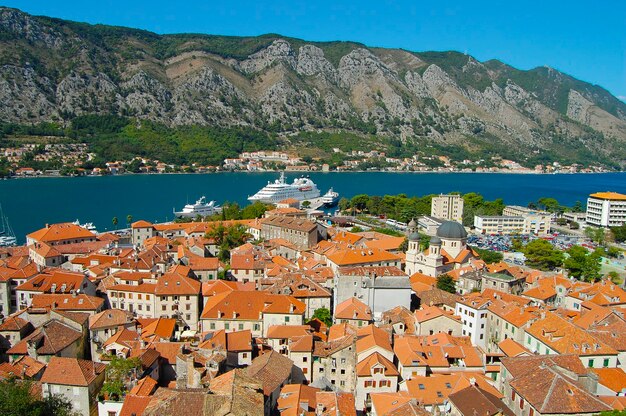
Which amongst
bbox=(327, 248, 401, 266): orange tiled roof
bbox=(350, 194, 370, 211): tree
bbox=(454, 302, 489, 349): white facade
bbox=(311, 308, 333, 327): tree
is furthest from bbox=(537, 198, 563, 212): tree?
bbox=(311, 308, 333, 327): tree

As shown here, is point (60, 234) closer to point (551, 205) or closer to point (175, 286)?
point (175, 286)

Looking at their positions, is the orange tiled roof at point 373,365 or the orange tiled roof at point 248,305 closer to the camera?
the orange tiled roof at point 373,365

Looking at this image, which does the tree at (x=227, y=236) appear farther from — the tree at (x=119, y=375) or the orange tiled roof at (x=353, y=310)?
the tree at (x=119, y=375)

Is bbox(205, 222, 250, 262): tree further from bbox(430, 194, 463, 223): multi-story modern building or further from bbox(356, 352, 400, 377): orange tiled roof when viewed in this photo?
bbox(430, 194, 463, 223): multi-story modern building

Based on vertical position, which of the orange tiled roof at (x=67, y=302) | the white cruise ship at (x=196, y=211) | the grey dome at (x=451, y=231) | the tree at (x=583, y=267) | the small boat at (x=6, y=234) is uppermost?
the grey dome at (x=451, y=231)

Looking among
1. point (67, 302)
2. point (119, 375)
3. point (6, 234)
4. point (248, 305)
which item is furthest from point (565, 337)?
point (6, 234)

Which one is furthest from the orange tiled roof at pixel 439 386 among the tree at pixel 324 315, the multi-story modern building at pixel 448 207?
the multi-story modern building at pixel 448 207
